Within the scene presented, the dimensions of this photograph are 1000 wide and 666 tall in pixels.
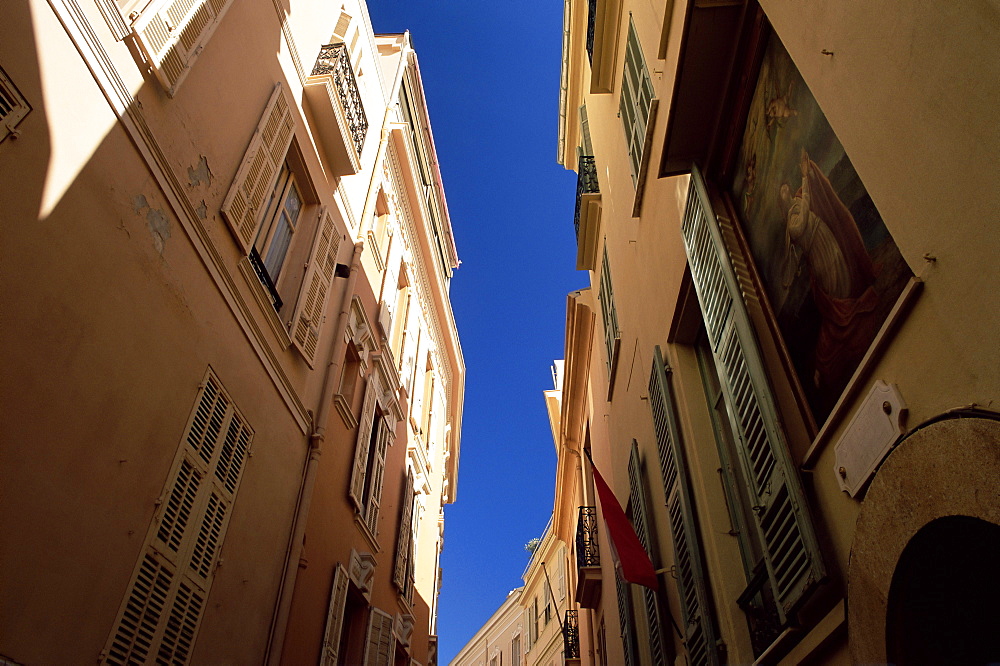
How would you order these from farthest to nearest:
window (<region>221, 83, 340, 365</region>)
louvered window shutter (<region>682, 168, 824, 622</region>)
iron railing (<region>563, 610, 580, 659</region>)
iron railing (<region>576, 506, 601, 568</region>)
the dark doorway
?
iron railing (<region>563, 610, 580, 659</region>), iron railing (<region>576, 506, 601, 568</region>), window (<region>221, 83, 340, 365</region>), louvered window shutter (<region>682, 168, 824, 622</region>), the dark doorway

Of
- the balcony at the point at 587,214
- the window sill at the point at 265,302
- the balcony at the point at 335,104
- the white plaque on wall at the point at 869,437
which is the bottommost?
the white plaque on wall at the point at 869,437

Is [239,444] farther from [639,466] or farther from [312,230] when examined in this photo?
[639,466]

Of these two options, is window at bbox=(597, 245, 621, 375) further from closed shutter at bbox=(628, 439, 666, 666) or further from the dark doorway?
the dark doorway

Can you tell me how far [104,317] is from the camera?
4754 millimetres

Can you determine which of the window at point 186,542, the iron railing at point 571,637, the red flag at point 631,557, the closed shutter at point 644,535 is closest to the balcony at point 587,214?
the closed shutter at point 644,535

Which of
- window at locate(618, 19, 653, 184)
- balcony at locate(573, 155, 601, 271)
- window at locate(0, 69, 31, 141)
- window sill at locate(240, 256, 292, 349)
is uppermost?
balcony at locate(573, 155, 601, 271)

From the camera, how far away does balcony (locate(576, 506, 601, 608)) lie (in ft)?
45.8

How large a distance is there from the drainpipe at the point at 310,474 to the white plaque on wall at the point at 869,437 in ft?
18.9

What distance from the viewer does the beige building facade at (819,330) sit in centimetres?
242

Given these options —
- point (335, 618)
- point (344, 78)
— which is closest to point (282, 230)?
point (344, 78)

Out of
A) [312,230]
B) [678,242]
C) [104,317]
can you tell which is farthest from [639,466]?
[104,317]

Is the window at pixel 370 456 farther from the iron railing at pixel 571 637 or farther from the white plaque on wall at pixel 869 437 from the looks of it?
the iron railing at pixel 571 637

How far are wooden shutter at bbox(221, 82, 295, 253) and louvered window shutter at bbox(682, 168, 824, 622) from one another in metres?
4.42

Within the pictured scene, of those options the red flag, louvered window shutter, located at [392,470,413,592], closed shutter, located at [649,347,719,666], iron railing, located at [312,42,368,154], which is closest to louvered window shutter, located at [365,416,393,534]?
louvered window shutter, located at [392,470,413,592]
